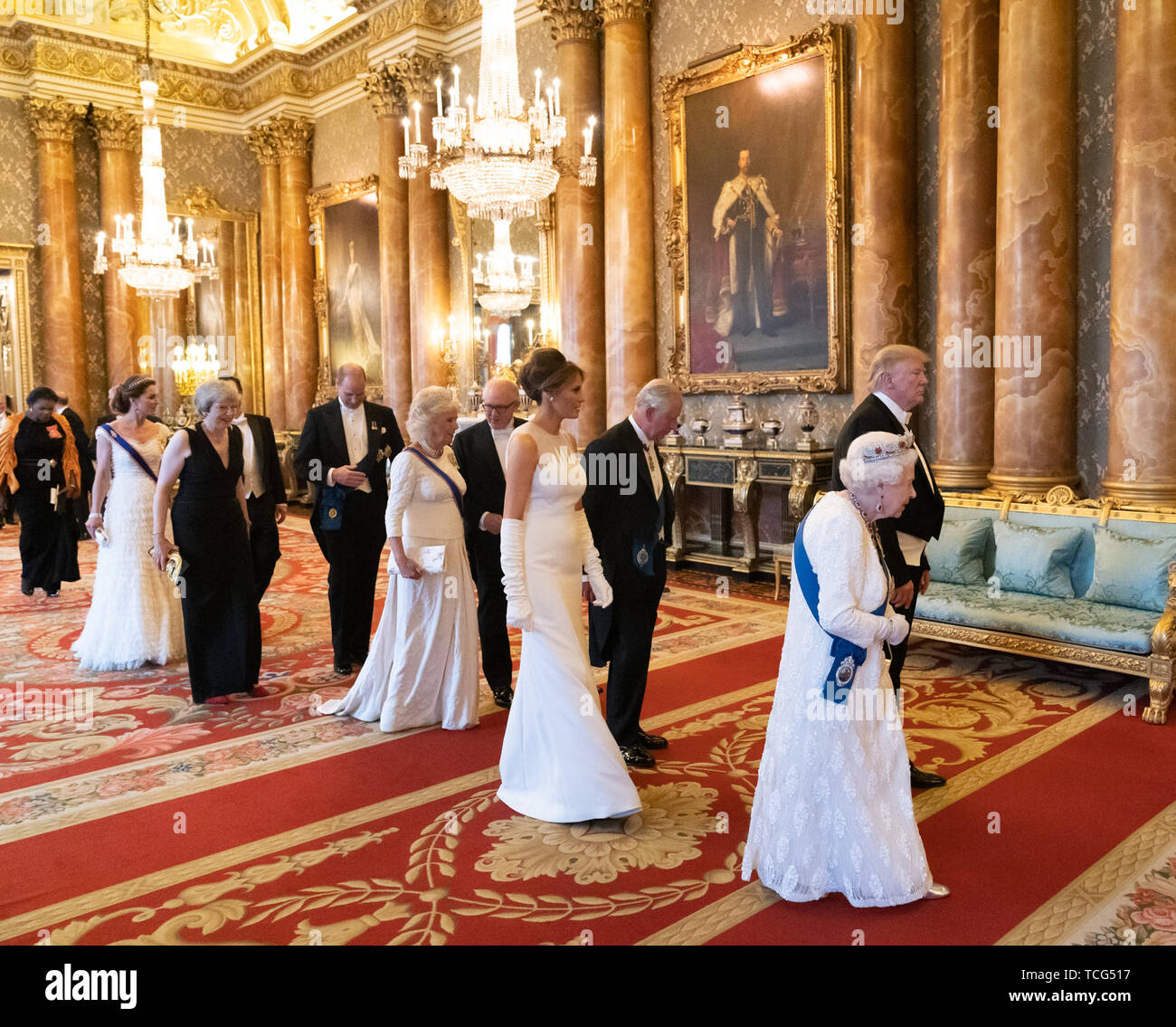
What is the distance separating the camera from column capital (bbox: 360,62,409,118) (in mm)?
12984

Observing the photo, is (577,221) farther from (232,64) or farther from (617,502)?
(232,64)

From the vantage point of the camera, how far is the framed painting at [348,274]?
14234 millimetres

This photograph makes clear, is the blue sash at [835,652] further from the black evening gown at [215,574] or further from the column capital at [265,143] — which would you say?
the column capital at [265,143]

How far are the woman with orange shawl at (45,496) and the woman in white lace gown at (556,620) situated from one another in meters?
6.53

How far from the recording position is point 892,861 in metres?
3.08

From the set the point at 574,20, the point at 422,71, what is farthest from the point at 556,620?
the point at 422,71

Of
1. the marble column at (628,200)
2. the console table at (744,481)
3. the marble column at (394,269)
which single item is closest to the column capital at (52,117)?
the marble column at (394,269)

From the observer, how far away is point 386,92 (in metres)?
13.0

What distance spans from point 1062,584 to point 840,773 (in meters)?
3.50

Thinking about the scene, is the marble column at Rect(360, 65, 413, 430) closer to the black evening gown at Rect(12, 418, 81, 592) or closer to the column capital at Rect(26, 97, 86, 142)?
the column capital at Rect(26, 97, 86, 142)

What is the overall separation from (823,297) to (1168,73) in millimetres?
3114

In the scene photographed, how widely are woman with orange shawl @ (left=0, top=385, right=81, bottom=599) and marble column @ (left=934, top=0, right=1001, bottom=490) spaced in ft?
23.7

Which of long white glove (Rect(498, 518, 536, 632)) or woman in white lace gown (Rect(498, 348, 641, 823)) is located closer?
long white glove (Rect(498, 518, 536, 632))

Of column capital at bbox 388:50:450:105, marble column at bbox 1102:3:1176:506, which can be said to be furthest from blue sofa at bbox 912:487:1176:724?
column capital at bbox 388:50:450:105
